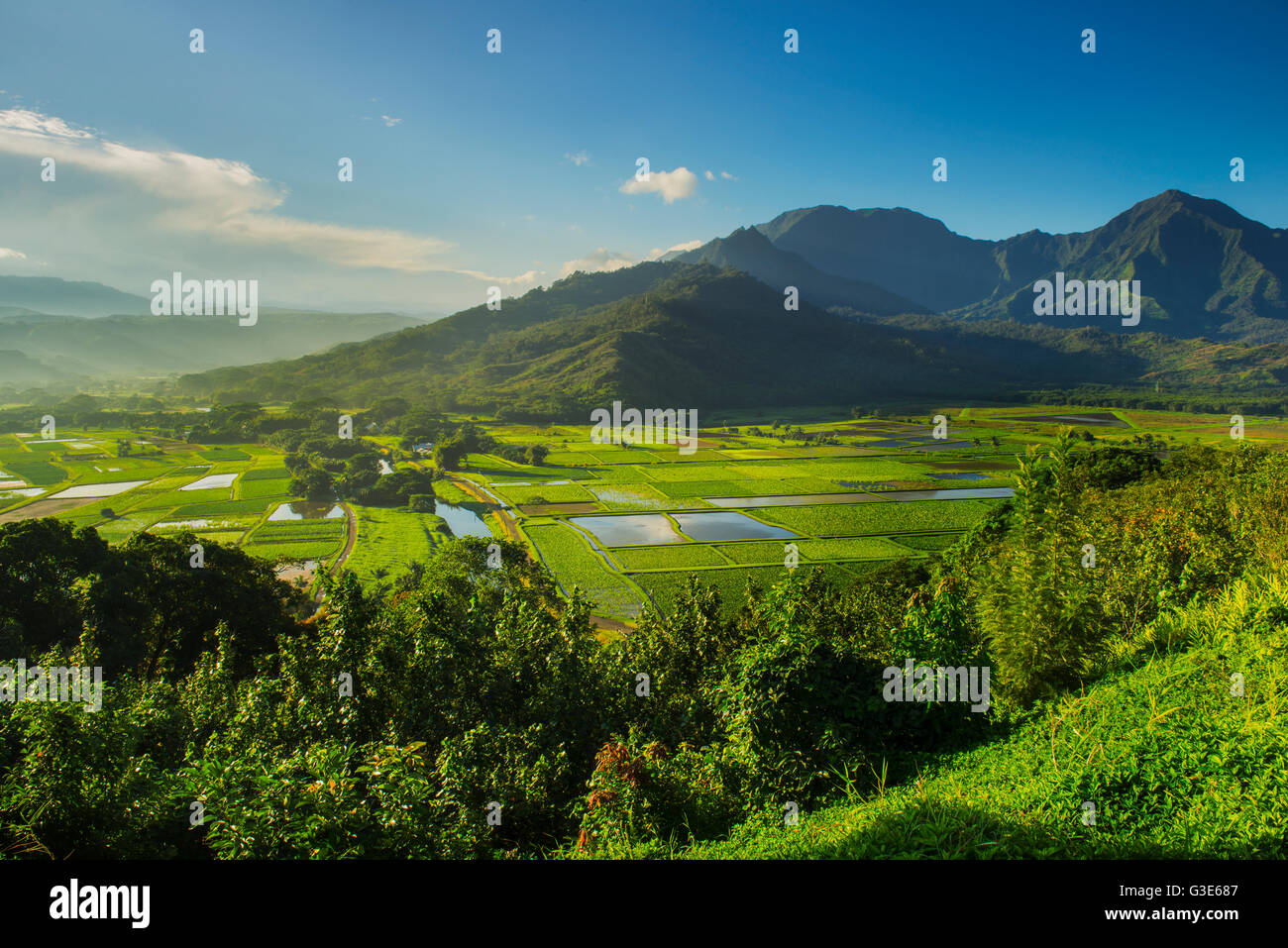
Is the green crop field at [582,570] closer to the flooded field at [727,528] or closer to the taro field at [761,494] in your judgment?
the taro field at [761,494]

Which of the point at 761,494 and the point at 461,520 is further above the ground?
the point at 761,494

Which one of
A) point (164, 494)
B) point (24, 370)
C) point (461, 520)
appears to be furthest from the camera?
point (24, 370)

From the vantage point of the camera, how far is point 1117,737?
22.4ft

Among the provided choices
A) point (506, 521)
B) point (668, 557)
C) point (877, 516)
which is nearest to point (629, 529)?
point (668, 557)

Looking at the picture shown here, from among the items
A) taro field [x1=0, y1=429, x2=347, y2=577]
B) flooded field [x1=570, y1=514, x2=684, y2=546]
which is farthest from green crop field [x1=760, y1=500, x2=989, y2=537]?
taro field [x1=0, y1=429, x2=347, y2=577]

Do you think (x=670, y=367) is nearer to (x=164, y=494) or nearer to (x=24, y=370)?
(x=164, y=494)

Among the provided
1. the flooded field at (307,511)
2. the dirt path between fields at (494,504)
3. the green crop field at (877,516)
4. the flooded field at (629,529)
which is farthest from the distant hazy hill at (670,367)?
the green crop field at (877,516)

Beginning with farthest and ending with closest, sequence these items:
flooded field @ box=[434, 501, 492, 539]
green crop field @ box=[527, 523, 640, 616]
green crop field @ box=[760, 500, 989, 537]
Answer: flooded field @ box=[434, 501, 492, 539], green crop field @ box=[760, 500, 989, 537], green crop field @ box=[527, 523, 640, 616]

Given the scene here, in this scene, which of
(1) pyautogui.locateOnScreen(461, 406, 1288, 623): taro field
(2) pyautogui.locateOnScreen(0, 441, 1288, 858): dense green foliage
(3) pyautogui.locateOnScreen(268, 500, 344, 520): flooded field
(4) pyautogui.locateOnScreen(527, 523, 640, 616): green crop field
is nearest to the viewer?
(2) pyautogui.locateOnScreen(0, 441, 1288, 858): dense green foliage

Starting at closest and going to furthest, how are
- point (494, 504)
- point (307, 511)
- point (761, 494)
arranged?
point (307, 511) → point (494, 504) → point (761, 494)

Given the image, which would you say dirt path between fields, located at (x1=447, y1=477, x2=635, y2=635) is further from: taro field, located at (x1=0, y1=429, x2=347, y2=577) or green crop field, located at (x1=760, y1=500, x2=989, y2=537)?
green crop field, located at (x1=760, y1=500, x2=989, y2=537)
